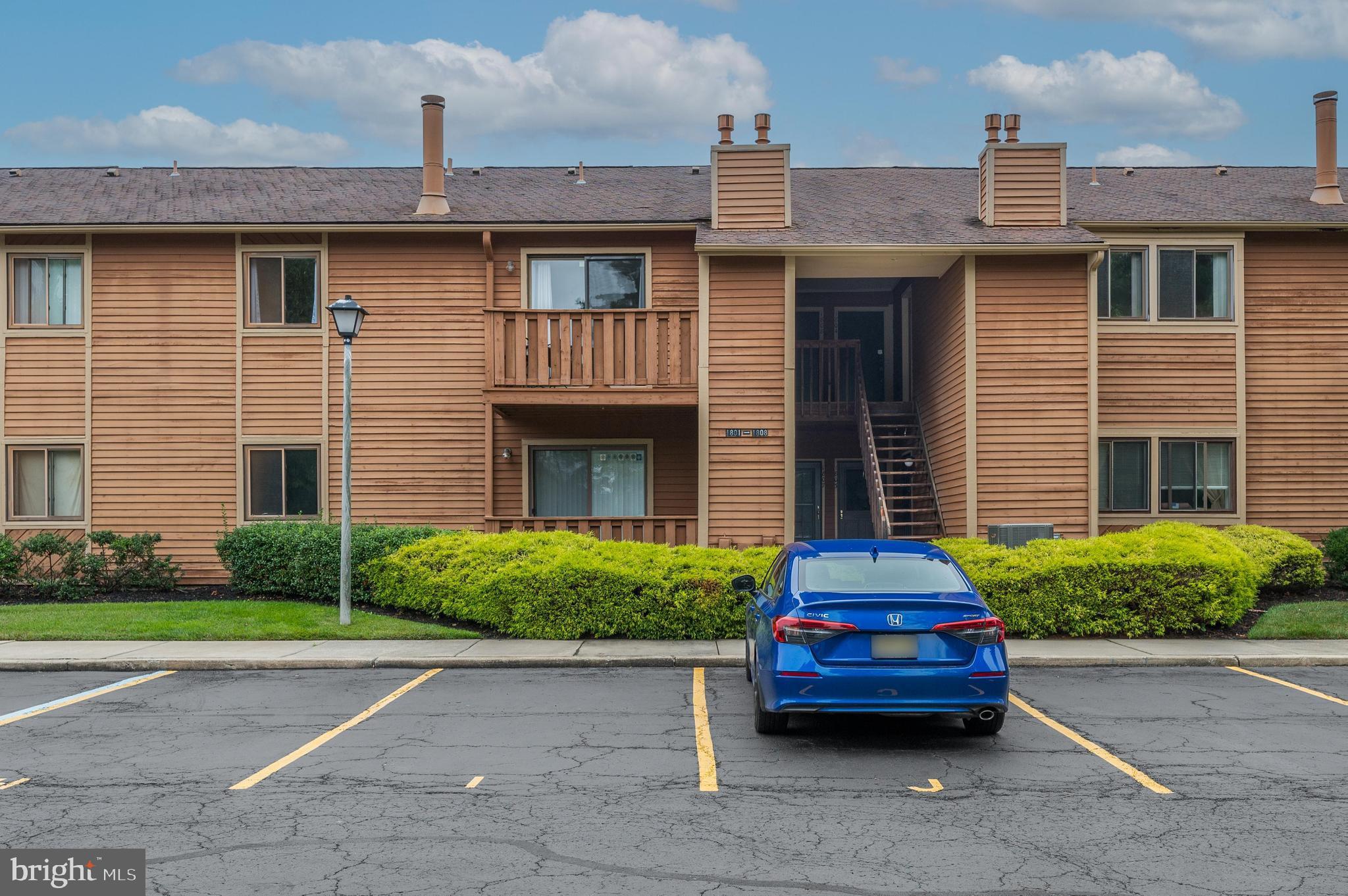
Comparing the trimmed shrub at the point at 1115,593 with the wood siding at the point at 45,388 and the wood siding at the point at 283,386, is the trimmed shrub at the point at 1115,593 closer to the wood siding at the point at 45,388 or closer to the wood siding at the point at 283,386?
the wood siding at the point at 283,386

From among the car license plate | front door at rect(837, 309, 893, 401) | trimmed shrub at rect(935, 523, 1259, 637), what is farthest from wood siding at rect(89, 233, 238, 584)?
the car license plate

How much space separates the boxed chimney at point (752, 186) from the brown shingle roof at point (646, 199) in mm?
369

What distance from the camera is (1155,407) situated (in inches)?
728

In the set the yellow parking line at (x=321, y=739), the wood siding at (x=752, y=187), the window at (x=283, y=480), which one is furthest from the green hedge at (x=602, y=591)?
the wood siding at (x=752, y=187)

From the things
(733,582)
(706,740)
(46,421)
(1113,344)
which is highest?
(1113,344)

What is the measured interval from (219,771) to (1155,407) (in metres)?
16.0

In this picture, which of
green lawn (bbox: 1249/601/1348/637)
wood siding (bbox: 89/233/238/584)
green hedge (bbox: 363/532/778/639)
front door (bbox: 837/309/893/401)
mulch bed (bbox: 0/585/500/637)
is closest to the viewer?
green hedge (bbox: 363/532/778/639)

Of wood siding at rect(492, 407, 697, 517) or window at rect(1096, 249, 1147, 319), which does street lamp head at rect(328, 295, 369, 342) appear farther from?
window at rect(1096, 249, 1147, 319)

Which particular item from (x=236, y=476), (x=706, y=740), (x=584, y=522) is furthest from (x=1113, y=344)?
(x=236, y=476)

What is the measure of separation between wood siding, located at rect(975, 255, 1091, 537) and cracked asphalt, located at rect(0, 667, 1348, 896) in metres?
7.08

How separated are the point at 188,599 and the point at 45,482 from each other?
4054mm

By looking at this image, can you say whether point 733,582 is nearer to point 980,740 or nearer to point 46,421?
point 980,740

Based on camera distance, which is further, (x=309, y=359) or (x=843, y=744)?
(x=309, y=359)

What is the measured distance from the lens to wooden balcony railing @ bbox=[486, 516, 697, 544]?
16.9 meters
